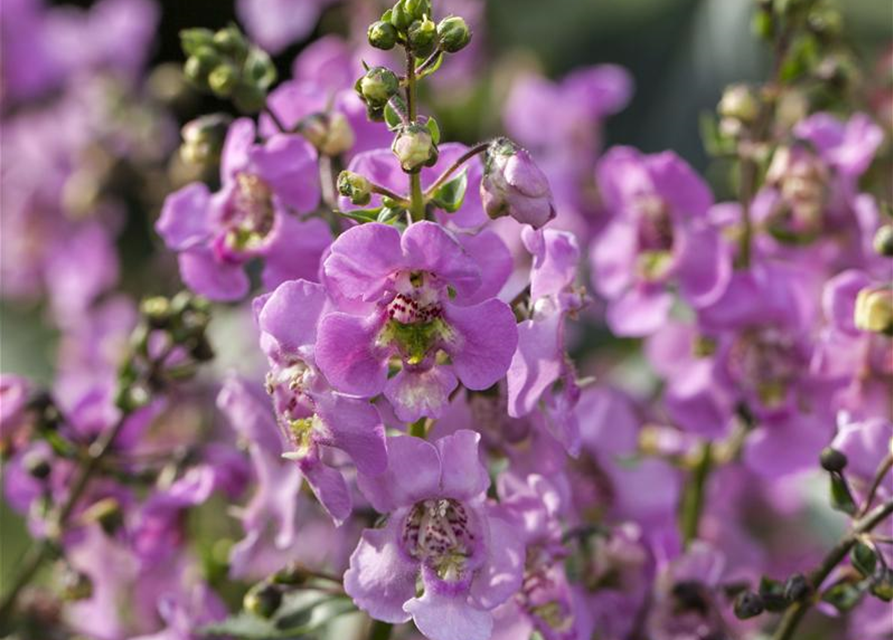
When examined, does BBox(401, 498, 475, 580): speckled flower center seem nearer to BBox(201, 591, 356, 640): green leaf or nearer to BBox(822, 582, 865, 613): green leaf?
BBox(201, 591, 356, 640): green leaf

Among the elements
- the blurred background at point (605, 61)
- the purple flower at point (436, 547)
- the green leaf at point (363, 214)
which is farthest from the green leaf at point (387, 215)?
the blurred background at point (605, 61)

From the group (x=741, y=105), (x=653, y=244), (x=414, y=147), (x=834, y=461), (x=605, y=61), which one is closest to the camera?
(x=414, y=147)

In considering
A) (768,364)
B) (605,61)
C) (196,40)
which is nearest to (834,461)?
(768,364)

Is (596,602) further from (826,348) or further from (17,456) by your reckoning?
(17,456)

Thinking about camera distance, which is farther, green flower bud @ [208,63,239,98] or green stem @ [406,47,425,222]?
green flower bud @ [208,63,239,98]

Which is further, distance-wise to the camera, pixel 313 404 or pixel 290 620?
pixel 290 620

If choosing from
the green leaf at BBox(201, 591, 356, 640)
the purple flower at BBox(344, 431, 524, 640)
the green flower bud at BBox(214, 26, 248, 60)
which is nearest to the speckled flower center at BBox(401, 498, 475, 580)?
the purple flower at BBox(344, 431, 524, 640)

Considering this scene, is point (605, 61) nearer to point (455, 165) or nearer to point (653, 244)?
point (653, 244)
